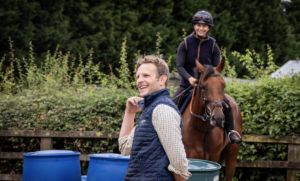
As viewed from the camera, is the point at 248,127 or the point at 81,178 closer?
the point at 81,178

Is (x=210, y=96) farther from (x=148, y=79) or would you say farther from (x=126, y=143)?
(x=148, y=79)

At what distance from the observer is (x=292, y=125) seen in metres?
7.88

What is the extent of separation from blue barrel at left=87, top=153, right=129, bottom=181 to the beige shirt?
139 cm

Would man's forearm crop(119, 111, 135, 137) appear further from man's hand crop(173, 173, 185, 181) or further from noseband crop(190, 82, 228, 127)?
noseband crop(190, 82, 228, 127)

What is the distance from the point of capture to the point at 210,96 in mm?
6199

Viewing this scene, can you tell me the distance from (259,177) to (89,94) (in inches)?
121

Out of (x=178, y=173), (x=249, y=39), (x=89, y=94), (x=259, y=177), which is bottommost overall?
(x=259, y=177)

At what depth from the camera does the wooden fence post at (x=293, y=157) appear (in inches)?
311

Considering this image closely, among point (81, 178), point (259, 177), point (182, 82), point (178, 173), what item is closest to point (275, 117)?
point (259, 177)

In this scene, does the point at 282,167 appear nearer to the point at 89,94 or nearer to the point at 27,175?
the point at 89,94

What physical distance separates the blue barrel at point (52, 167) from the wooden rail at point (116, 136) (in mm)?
3267

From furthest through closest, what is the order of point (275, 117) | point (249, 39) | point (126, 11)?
point (249, 39)
point (126, 11)
point (275, 117)

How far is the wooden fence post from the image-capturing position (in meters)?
7.91

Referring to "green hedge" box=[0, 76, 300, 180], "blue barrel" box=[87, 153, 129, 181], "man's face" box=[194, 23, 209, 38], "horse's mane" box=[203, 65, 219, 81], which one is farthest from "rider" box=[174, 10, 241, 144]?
"blue barrel" box=[87, 153, 129, 181]
